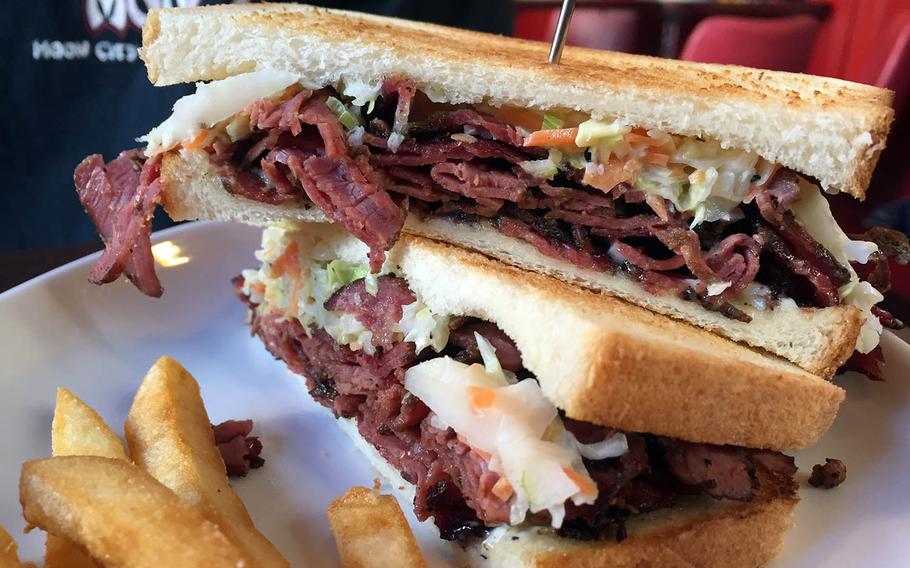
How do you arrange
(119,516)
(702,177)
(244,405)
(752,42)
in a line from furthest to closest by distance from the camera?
1. (752,42)
2. (244,405)
3. (702,177)
4. (119,516)

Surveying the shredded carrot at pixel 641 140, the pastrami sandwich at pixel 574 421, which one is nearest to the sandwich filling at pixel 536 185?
the shredded carrot at pixel 641 140

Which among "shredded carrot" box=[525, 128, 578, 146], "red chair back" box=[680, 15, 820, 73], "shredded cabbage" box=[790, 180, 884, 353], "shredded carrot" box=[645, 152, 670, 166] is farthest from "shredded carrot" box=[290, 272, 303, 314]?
"red chair back" box=[680, 15, 820, 73]

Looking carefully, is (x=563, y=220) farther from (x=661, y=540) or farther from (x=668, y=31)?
(x=668, y=31)

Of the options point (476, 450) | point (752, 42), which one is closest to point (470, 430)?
point (476, 450)

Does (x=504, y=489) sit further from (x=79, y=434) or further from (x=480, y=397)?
(x=79, y=434)

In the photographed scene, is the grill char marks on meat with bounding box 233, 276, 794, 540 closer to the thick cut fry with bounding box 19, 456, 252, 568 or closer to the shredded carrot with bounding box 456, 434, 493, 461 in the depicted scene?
Result: the shredded carrot with bounding box 456, 434, 493, 461

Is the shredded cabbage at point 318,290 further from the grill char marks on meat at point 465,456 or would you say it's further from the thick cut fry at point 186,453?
the thick cut fry at point 186,453
